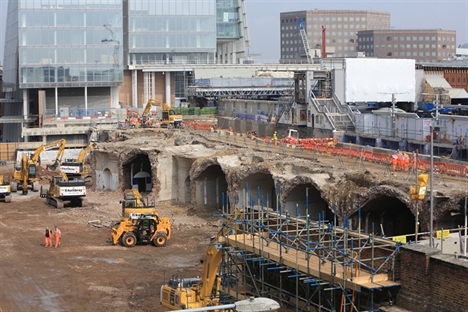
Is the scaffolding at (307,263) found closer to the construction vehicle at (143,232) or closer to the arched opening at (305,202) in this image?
the construction vehicle at (143,232)

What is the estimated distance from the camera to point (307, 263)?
78.2 feet

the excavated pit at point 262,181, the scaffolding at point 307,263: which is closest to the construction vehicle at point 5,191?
the excavated pit at point 262,181

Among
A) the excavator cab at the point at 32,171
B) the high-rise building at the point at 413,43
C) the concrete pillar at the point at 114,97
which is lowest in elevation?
the excavator cab at the point at 32,171

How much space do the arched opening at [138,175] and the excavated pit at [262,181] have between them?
0.07 meters

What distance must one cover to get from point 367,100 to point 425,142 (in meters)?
17.7

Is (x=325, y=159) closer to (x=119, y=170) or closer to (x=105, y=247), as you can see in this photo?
(x=105, y=247)

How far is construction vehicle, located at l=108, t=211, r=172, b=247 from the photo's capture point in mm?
41625

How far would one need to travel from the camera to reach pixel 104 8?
88312mm

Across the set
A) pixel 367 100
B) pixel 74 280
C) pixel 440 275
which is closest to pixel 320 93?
pixel 367 100

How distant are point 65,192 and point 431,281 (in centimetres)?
3701

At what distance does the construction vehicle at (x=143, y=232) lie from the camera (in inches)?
1639

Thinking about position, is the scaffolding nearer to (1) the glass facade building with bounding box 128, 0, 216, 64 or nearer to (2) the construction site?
(2) the construction site

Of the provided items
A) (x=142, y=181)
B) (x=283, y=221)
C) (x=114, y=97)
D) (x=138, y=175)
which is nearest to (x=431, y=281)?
Result: (x=283, y=221)

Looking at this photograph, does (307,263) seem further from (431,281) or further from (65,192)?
(65,192)
